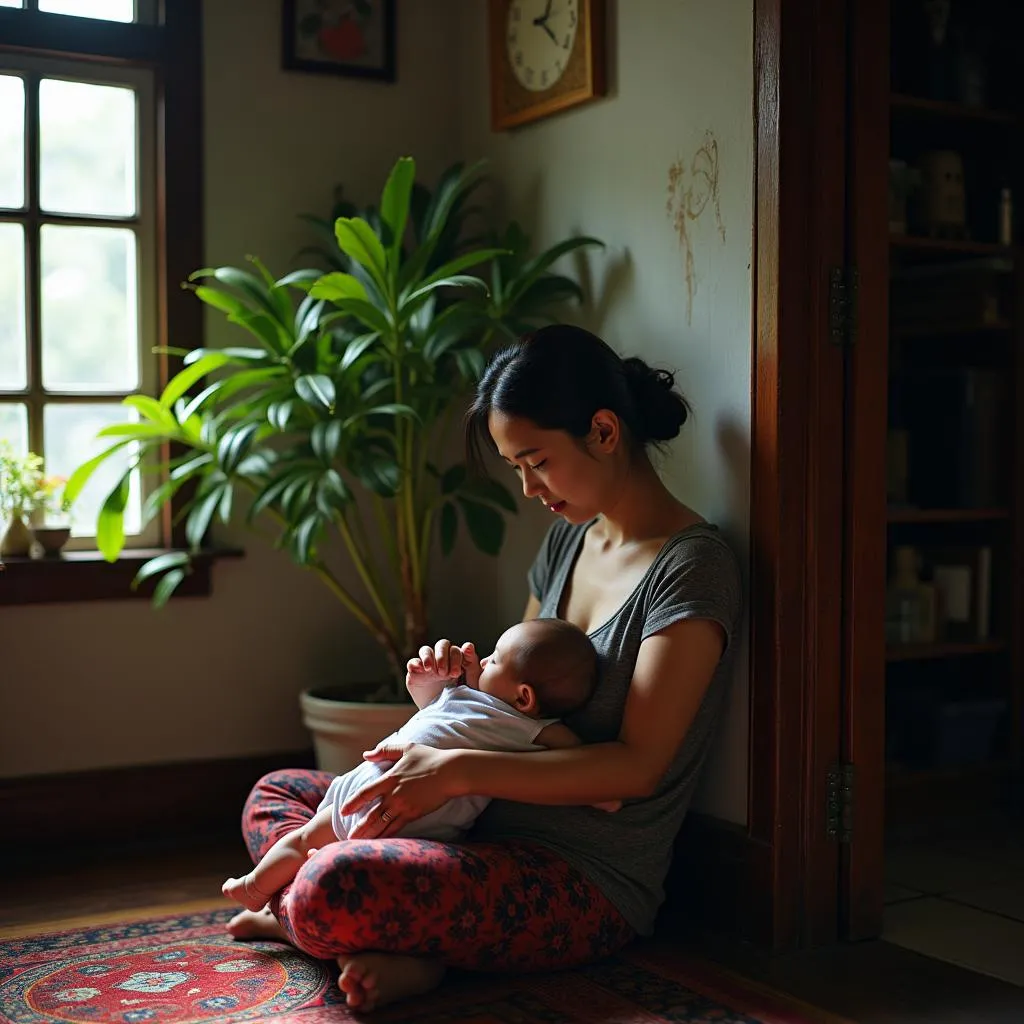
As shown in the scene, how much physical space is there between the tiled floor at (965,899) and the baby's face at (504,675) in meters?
0.87

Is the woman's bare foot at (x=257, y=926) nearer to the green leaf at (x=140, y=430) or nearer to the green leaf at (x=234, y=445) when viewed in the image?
the green leaf at (x=234, y=445)

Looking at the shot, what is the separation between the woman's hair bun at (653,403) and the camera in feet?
8.41

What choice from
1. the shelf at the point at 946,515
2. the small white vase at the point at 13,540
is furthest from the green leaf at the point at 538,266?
the small white vase at the point at 13,540

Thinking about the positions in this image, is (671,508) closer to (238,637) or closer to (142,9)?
(238,637)

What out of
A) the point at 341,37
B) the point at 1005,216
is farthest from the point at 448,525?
the point at 1005,216

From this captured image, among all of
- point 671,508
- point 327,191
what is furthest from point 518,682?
point 327,191

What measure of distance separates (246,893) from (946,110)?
242cm

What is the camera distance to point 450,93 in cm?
359

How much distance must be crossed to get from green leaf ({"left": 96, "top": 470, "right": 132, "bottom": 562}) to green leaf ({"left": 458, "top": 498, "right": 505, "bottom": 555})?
753 mm

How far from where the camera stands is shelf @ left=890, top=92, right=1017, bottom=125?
3.27 metres

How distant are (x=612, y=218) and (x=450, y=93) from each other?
2.87 feet

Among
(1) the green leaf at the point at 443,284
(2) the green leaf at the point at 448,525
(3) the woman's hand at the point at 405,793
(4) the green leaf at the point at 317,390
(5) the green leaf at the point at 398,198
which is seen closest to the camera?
(3) the woman's hand at the point at 405,793

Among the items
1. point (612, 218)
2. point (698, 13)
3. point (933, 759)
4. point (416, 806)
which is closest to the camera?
point (416, 806)

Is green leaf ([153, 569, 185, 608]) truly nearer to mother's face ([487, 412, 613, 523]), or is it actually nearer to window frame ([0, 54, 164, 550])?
window frame ([0, 54, 164, 550])
